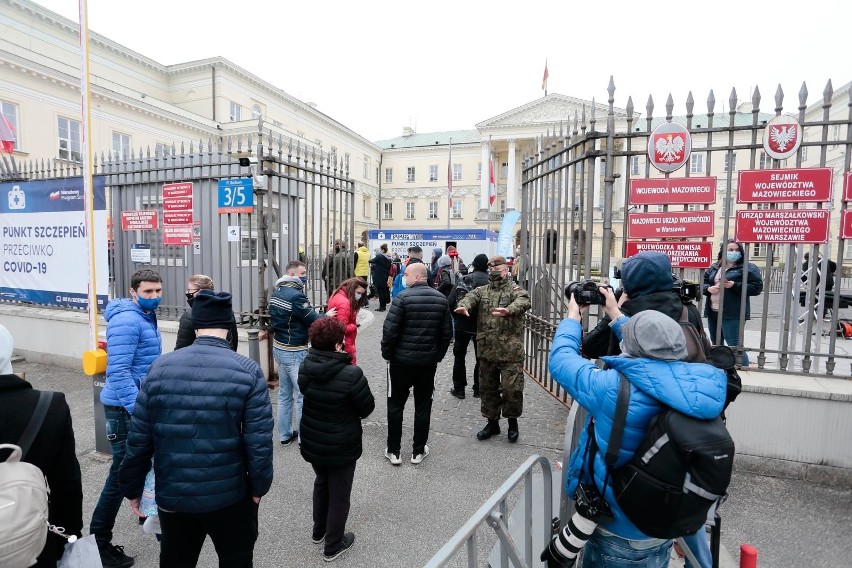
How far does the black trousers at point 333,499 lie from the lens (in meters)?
3.37

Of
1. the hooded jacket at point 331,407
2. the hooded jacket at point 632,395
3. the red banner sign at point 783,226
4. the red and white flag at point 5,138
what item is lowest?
the hooded jacket at point 331,407

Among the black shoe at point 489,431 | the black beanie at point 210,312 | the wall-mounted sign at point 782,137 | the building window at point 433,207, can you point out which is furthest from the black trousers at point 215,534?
the building window at point 433,207

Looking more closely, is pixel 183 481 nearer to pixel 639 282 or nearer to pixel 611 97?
pixel 639 282

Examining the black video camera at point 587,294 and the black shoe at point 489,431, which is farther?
the black shoe at point 489,431

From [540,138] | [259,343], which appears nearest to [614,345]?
[540,138]

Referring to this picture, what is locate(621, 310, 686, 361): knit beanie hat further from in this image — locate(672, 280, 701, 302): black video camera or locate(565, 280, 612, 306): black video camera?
locate(672, 280, 701, 302): black video camera

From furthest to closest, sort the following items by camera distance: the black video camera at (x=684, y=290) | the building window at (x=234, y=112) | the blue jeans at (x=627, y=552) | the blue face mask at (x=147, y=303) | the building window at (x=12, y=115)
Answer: the building window at (x=234, y=112) → the building window at (x=12, y=115) → the blue face mask at (x=147, y=303) → the black video camera at (x=684, y=290) → the blue jeans at (x=627, y=552)

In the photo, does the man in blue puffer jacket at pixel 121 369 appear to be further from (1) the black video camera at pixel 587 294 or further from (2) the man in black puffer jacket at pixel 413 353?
(1) the black video camera at pixel 587 294

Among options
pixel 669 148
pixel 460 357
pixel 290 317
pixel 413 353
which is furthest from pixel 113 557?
pixel 669 148

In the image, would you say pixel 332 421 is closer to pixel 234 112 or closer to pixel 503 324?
pixel 503 324

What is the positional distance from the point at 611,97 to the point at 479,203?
5116 centimetres

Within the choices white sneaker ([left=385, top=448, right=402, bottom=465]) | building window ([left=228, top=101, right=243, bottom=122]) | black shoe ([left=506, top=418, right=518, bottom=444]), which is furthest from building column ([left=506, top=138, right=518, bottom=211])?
white sneaker ([left=385, top=448, right=402, bottom=465])

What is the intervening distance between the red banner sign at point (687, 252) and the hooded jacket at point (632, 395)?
2.84 meters

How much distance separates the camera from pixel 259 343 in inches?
260
